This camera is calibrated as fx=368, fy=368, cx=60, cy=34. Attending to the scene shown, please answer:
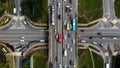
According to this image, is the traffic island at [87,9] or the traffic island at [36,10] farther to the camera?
the traffic island at [87,9]

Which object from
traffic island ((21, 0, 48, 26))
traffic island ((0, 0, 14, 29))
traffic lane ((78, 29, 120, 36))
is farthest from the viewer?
traffic lane ((78, 29, 120, 36))

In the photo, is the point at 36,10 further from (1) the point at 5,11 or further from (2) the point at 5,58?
(2) the point at 5,58

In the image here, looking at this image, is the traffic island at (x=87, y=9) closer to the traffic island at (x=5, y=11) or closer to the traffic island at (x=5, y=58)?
the traffic island at (x=5, y=11)

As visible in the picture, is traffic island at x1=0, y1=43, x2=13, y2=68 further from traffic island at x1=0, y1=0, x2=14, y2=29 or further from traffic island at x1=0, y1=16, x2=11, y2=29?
traffic island at x1=0, y1=0, x2=14, y2=29

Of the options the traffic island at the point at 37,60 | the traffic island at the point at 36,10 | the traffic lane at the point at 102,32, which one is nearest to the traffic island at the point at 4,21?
the traffic island at the point at 36,10

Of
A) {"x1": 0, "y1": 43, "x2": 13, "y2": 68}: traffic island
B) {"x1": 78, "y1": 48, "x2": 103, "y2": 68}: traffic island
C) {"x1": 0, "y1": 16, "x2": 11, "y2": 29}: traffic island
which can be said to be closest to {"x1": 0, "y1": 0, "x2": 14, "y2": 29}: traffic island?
{"x1": 0, "y1": 16, "x2": 11, "y2": 29}: traffic island

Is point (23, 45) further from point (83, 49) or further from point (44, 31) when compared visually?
point (83, 49)

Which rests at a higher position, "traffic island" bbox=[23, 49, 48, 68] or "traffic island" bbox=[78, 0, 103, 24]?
"traffic island" bbox=[78, 0, 103, 24]
